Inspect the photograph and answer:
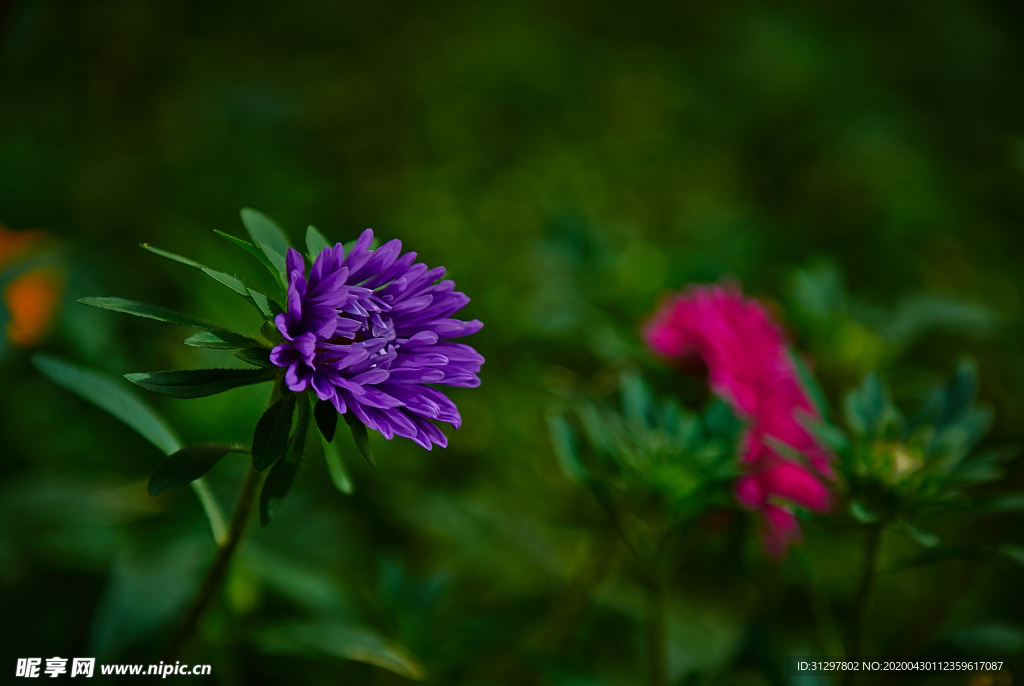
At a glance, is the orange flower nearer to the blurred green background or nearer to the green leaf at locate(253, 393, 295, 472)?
the blurred green background

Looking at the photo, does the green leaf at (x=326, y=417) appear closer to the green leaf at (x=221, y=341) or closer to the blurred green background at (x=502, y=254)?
the green leaf at (x=221, y=341)

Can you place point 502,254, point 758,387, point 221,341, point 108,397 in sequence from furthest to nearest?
1. point 502,254
2. point 758,387
3. point 108,397
4. point 221,341

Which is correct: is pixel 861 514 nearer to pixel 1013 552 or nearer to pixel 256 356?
pixel 1013 552

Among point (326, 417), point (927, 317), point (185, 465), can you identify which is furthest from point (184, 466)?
point (927, 317)

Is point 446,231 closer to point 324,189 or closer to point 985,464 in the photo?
point 324,189

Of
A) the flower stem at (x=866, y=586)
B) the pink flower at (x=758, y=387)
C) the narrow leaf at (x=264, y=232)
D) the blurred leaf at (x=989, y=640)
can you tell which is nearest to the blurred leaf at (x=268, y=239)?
the narrow leaf at (x=264, y=232)

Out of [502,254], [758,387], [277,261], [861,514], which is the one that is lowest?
[861,514]
